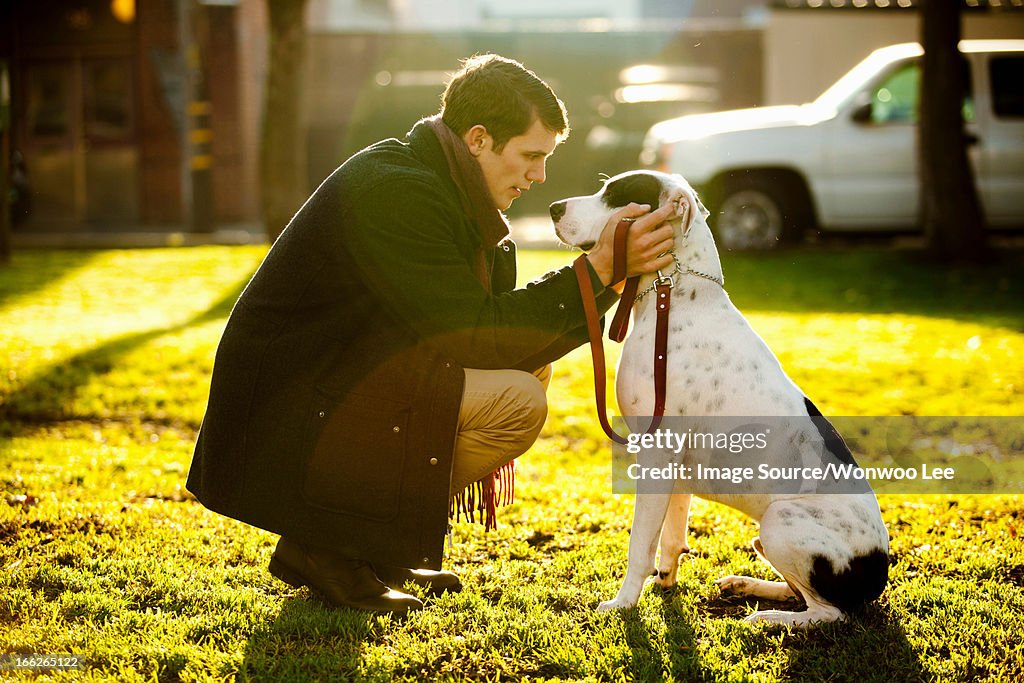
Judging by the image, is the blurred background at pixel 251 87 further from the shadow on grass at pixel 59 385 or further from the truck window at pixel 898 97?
the shadow on grass at pixel 59 385

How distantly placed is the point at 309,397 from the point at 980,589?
2.28m

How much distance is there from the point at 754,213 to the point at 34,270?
7807 millimetres

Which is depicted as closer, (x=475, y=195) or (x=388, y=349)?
(x=388, y=349)

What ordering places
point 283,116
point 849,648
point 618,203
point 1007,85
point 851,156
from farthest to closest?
point 283,116
point 1007,85
point 851,156
point 618,203
point 849,648

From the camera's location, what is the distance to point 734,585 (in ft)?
12.2

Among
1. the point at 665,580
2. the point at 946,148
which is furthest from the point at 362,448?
the point at 946,148

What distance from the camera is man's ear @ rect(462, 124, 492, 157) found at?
355 cm

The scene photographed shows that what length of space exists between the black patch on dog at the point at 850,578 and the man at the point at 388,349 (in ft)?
3.30

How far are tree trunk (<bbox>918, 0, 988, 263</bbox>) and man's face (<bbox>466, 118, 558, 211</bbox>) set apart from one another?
8.76 m

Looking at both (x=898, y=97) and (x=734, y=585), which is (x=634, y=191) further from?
(x=898, y=97)

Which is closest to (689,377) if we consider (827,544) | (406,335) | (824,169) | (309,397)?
(827,544)

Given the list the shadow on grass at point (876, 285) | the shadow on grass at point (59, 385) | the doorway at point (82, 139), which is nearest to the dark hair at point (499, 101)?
the shadow on grass at point (59, 385)

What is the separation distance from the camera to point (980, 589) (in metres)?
3.71

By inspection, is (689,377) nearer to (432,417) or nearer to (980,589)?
(432,417)
